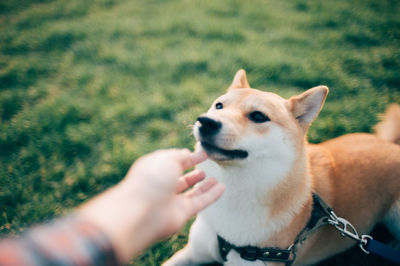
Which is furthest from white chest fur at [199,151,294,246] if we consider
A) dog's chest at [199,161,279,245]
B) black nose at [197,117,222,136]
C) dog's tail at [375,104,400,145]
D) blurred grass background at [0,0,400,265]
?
dog's tail at [375,104,400,145]

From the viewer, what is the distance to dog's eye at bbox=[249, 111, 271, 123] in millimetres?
1810

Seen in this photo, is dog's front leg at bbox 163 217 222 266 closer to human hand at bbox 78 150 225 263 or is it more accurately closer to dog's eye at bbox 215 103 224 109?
human hand at bbox 78 150 225 263

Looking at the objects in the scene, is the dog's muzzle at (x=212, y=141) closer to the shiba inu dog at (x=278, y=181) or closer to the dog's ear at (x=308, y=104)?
the shiba inu dog at (x=278, y=181)

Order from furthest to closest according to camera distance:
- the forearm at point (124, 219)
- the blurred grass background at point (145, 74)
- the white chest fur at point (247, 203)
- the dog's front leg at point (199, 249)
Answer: the blurred grass background at point (145, 74) → the dog's front leg at point (199, 249) → the white chest fur at point (247, 203) → the forearm at point (124, 219)

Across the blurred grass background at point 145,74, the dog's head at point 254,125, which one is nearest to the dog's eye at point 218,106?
the dog's head at point 254,125

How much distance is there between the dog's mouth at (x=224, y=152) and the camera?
1.59 meters

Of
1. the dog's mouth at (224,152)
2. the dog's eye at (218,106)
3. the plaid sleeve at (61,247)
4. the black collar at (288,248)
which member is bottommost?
the black collar at (288,248)

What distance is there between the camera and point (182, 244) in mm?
2494

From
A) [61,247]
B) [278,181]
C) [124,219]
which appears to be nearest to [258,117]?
[278,181]

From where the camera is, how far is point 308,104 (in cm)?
188

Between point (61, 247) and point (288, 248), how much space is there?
1.61m

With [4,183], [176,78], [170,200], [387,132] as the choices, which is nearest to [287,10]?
[176,78]

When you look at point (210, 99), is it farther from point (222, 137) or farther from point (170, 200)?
point (170, 200)

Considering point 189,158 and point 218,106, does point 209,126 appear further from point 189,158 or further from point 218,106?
point 218,106
